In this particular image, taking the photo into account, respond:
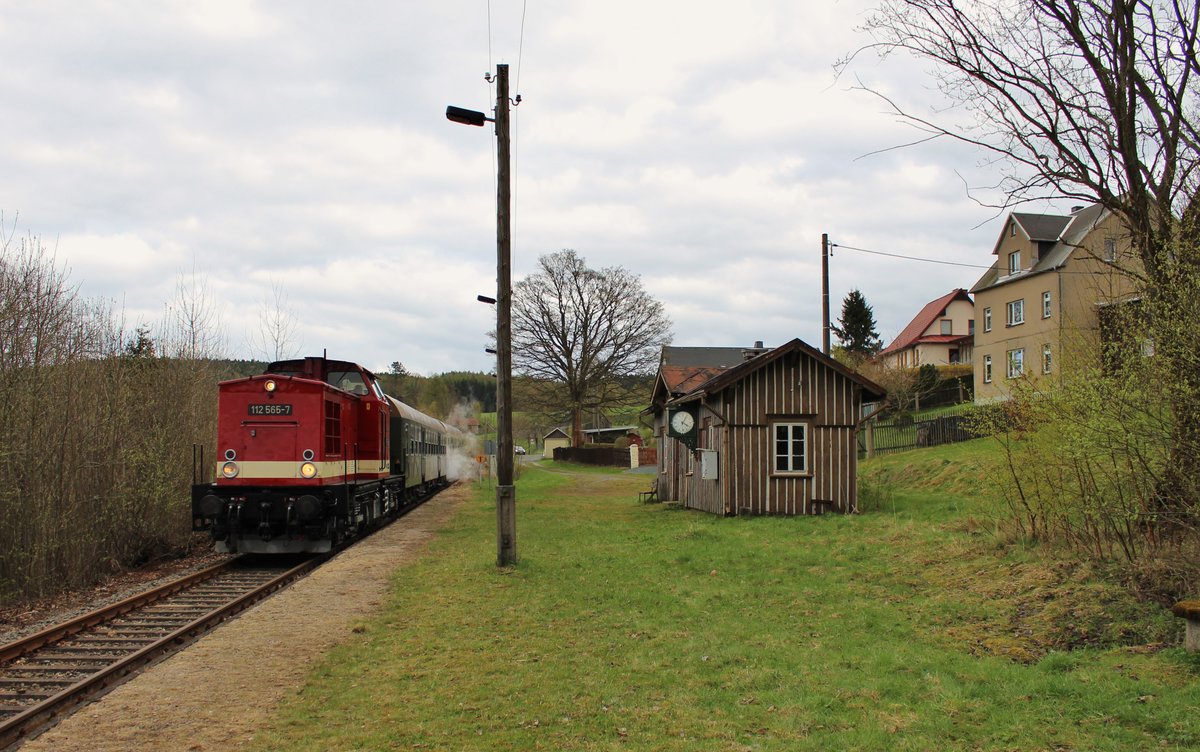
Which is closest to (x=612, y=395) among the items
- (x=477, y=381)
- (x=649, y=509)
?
(x=649, y=509)

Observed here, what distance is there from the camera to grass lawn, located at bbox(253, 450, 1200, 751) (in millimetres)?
5719

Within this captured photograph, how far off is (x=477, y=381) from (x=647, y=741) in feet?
388

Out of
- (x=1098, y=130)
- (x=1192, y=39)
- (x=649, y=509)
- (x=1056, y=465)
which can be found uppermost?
(x=1192, y=39)

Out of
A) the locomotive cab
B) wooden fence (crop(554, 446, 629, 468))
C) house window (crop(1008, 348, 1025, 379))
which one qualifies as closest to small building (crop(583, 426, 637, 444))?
wooden fence (crop(554, 446, 629, 468))

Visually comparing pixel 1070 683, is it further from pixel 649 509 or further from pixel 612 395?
pixel 612 395

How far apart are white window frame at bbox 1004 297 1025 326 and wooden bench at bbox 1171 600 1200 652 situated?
1379 inches

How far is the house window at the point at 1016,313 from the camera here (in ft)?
127

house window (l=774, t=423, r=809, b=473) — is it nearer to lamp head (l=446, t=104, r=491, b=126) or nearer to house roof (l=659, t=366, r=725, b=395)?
house roof (l=659, t=366, r=725, b=395)

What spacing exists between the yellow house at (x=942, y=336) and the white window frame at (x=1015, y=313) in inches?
778

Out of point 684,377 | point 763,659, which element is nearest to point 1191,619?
point 763,659

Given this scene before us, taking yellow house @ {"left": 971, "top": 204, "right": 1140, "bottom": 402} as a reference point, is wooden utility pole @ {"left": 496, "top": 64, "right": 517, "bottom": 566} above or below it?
A: below

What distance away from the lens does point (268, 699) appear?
6.70 meters

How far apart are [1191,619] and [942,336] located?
191 feet

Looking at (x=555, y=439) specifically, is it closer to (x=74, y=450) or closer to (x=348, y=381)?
(x=348, y=381)
